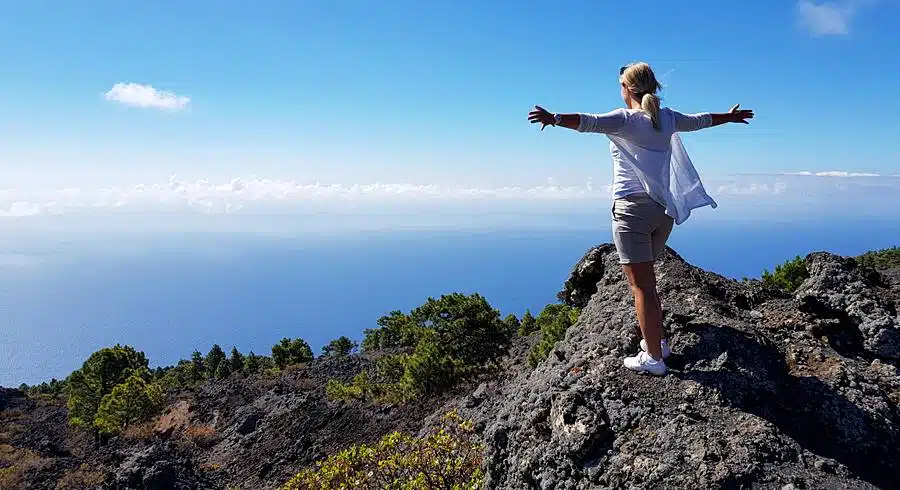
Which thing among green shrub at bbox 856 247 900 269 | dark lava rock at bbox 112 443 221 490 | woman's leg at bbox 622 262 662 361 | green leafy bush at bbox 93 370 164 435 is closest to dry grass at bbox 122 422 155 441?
green leafy bush at bbox 93 370 164 435

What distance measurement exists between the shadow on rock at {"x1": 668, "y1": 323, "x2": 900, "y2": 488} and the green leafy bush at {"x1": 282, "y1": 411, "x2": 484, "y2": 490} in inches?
99.6

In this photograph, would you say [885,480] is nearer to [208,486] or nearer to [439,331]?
[439,331]

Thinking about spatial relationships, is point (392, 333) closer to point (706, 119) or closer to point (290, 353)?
point (290, 353)

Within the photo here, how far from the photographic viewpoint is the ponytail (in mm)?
4312

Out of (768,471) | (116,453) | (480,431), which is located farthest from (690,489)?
(116,453)

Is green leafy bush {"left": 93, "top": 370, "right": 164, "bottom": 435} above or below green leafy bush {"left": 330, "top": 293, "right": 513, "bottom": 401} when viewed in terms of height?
below

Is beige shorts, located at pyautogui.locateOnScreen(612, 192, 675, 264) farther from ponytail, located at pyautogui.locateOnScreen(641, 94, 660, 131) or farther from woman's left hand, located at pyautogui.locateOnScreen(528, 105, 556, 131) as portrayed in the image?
woman's left hand, located at pyautogui.locateOnScreen(528, 105, 556, 131)

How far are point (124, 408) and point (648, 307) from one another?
30.0m

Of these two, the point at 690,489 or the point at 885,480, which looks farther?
the point at 885,480

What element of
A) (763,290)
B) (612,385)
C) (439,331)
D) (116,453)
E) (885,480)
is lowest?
(116,453)

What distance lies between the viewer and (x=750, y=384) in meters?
4.46

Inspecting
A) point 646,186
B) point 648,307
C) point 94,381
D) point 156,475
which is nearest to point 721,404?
point 648,307

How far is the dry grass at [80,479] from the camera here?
57.4 ft

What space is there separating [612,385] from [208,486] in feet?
47.1
